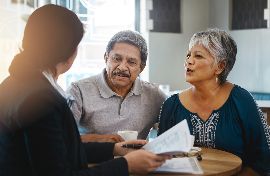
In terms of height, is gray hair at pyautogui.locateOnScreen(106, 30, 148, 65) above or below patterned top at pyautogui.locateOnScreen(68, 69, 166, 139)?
above

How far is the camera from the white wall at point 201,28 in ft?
13.8

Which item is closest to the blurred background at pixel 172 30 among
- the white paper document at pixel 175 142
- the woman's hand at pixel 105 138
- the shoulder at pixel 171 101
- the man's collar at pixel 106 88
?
the man's collar at pixel 106 88

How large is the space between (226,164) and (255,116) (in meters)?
0.50

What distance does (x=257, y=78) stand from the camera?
167 inches

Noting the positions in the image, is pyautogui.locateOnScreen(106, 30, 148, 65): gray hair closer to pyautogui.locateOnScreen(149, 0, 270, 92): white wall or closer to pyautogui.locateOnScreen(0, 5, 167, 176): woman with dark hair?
pyautogui.locateOnScreen(0, 5, 167, 176): woman with dark hair

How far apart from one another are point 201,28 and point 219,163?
11.2 ft

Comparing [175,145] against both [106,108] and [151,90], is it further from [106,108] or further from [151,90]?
[151,90]

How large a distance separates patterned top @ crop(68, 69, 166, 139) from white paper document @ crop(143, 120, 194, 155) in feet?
2.75

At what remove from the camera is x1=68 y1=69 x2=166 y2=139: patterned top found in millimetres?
2111

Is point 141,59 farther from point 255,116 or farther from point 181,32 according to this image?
point 181,32

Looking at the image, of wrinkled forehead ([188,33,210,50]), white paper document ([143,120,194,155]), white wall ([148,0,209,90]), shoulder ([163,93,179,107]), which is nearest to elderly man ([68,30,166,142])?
shoulder ([163,93,179,107])

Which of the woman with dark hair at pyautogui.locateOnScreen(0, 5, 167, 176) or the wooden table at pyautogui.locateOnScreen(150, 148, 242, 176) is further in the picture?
the wooden table at pyautogui.locateOnScreen(150, 148, 242, 176)

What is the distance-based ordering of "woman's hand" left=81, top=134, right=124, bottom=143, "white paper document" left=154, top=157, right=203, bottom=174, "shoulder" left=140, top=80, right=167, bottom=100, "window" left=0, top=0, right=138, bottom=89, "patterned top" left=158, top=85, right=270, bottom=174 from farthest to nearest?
"window" left=0, top=0, right=138, bottom=89
"shoulder" left=140, top=80, right=167, bottom=100
"patterned top" left=158, top=85, right=270, bottom=174
"woman's hand" left=81, top=134, right=124, bottom=143
"white paper document" left=154, top=157, right=203, bottom=174

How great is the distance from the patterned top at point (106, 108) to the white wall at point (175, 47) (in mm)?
2217
